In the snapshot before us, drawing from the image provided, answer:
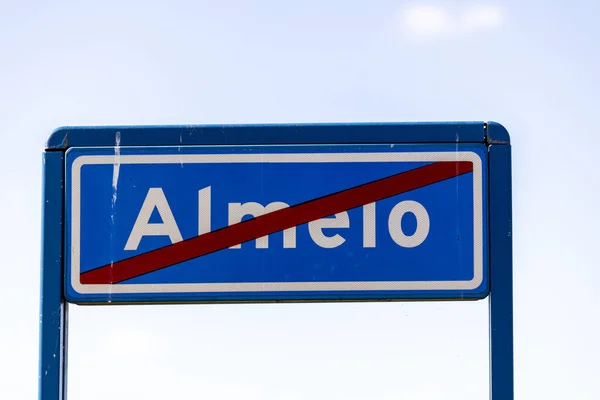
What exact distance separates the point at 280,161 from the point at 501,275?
2.70 ft

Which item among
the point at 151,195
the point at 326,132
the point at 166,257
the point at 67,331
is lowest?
the point at 67,331

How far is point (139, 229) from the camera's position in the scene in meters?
3.20

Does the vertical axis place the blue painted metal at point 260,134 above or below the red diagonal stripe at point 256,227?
above

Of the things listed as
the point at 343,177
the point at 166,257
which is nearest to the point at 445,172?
the point at 343,177

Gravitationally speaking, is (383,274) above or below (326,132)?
below

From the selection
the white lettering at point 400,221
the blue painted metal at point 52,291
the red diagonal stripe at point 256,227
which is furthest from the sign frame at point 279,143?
the white lettering at point 400,221

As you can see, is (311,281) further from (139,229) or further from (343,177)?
(139,229)

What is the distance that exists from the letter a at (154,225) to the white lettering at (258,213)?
195 millimetres

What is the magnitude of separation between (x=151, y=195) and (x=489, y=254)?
1142 mm

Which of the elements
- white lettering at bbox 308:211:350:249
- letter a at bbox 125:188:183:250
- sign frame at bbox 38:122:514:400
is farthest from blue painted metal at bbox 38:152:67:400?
white lettering at bbox 308:211:350:249

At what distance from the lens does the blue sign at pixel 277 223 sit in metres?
3.18

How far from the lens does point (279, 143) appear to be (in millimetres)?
3225

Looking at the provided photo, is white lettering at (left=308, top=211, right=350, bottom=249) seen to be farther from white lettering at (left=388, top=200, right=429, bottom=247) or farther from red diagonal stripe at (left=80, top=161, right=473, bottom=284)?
white lettering at (left=388, top=200, right=429, bottom=247)

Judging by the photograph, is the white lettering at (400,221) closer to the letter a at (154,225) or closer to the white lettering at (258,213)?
the white lettering at (258,213)
